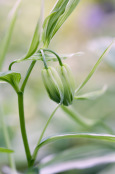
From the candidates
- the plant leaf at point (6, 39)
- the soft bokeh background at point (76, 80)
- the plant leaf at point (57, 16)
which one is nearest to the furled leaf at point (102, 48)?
the soft bokeh background at point (76, 80)

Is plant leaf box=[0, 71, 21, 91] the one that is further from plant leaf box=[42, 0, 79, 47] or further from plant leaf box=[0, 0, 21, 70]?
plant leaf box=[0, 0, 21, 70]

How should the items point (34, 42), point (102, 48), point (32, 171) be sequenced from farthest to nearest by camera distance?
point (102, 48), point (32, 171), point (34, 42)

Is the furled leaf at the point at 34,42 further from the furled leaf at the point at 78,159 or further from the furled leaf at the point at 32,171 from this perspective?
the furled leaf at the point at 78,159

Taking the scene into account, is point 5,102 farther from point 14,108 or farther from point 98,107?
point 98,107

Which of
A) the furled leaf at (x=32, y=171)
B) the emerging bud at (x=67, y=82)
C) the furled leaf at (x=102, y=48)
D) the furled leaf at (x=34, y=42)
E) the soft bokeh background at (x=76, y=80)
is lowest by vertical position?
the soft bokeh background at (x=76, y=80)

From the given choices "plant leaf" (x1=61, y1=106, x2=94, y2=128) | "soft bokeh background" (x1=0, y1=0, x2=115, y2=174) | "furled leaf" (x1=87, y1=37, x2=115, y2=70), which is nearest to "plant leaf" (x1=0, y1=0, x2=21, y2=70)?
"soft bokeh background" (x1=0, y1=0, x2=115, y2=174)

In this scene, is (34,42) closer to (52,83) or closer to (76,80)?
(52,83)

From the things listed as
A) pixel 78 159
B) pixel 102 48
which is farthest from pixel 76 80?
pixel 78 159
